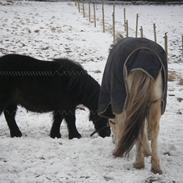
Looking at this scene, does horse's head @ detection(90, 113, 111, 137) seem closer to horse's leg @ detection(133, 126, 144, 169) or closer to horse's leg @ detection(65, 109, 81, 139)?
horse's leg @ detection(65, 109, 81, 139)

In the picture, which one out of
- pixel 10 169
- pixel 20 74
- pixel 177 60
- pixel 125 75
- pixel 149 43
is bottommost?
pixel 177 60

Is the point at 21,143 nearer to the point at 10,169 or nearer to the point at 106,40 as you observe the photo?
the point at 10,169

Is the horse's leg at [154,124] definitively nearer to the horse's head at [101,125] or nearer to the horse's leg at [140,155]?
the horse's leg at [140,155]

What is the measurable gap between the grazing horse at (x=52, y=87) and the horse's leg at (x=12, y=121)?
222 millimetres

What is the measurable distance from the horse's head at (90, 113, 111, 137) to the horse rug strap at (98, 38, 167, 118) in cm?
205

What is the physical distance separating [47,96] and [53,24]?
16667mm

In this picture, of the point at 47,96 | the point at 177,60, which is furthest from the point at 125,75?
the point at 177,60

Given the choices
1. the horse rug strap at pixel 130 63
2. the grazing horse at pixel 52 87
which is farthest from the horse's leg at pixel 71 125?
the horse rug strap at pixel 130 63

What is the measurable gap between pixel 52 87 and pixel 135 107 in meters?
2.56

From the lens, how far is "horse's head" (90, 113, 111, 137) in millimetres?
6516

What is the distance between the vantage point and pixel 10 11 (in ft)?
82.6

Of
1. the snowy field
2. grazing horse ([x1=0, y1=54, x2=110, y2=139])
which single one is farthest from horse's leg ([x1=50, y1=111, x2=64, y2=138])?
the snowy field

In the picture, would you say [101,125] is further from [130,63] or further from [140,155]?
[130,63]

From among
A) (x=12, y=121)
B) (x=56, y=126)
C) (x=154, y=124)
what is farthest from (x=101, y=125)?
(x=154, y=124)
